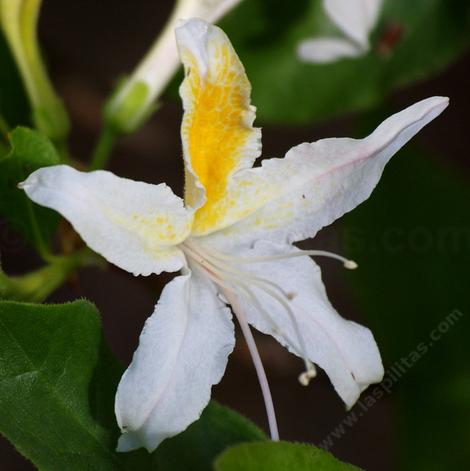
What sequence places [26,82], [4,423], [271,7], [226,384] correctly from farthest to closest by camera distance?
[226,384] < [271,7] < [26,82] < [4,423]

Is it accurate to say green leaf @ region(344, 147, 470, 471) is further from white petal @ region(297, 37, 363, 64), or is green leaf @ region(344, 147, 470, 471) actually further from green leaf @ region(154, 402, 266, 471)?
green leaf @ region(154, 402, 266, 471)

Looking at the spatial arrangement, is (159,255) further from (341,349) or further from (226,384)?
(226,384)

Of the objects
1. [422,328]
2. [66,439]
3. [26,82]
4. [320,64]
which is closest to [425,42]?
[320,64]

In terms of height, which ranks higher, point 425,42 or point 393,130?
point 393,130

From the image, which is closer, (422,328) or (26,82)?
(26,82)

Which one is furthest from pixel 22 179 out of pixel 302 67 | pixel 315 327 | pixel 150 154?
pixel 150 154

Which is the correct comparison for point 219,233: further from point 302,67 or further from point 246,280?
point 302,67
